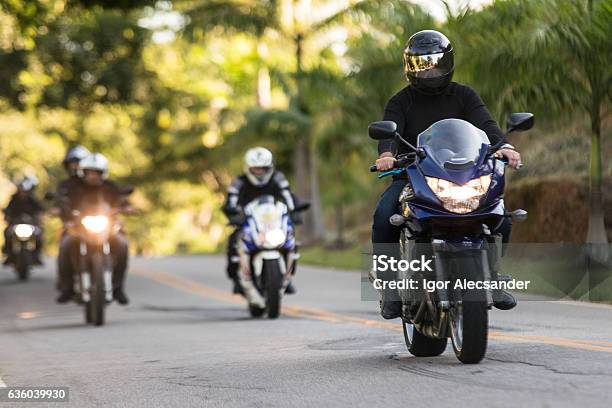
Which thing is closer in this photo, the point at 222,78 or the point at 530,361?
the point at 530,361

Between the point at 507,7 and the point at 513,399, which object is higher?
the point at 507,7

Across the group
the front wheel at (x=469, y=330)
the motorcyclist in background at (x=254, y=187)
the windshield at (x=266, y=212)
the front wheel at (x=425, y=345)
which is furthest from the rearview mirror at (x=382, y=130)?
the motorcyclist in background at (x=254, y=187)

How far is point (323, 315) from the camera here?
13953mm

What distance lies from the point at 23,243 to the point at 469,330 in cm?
1871

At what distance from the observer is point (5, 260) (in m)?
25.3

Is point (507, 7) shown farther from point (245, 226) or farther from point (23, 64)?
point (23, 64)

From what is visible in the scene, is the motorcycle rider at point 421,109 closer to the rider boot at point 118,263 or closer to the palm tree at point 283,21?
the rider boot at point 118,263

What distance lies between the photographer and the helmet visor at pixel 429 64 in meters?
8.28

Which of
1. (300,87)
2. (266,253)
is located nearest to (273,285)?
(266,253)

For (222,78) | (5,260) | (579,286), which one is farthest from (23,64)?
(222,78)

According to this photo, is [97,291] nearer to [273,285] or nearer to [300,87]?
[273,285]

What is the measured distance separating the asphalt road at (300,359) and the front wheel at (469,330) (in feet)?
0.29

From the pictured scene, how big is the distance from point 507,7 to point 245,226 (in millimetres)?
4651

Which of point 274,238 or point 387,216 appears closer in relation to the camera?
point 387,216
